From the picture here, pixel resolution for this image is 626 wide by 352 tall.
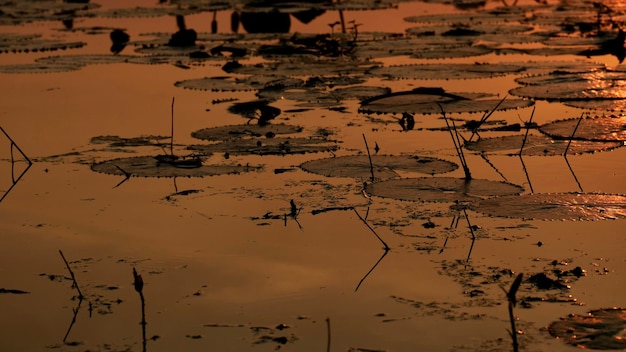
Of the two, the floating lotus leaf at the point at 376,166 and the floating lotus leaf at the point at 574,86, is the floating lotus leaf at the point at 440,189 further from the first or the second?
the floating lotus leaf at the point at 574,86

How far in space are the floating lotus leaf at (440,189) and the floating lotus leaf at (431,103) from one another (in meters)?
1.57

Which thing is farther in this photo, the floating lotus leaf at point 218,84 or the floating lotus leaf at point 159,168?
the floating lotus leaf at point 218,84

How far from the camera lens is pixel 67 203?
15.4 feet

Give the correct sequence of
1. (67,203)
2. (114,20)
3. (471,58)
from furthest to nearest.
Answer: (114,20)
(471,58)
(67,203)

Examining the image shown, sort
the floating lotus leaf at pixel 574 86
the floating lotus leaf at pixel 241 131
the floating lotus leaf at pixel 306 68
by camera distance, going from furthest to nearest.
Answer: the floating lotus leaf at pixel 306 68
the floating lotus leaf at pixel 574 86
the floating lotus leaf at pixel 241 131

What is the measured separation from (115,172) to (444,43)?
15.7 feet

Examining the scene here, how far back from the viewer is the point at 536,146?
17.6ft

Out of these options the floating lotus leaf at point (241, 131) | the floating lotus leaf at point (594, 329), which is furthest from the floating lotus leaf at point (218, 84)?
the floating lotus leaf at point (594, 329)

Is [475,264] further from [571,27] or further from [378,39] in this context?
[571,27]

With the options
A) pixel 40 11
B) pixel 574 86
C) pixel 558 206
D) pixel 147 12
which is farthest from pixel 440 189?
pixel 40 11

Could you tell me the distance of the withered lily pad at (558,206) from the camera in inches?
162

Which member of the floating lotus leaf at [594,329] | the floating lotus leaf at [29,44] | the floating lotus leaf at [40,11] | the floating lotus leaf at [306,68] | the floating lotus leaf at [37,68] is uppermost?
the floating lotus leaf at [594,329]

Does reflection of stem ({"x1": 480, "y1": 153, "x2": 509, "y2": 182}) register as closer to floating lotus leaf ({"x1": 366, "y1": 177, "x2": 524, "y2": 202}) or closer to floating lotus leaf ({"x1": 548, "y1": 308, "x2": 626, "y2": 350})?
floating lotus leaf ({"x1": 366, "y1": 177, "x2": 524, "y2": 202})

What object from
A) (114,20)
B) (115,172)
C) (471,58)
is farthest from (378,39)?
(115,172)
